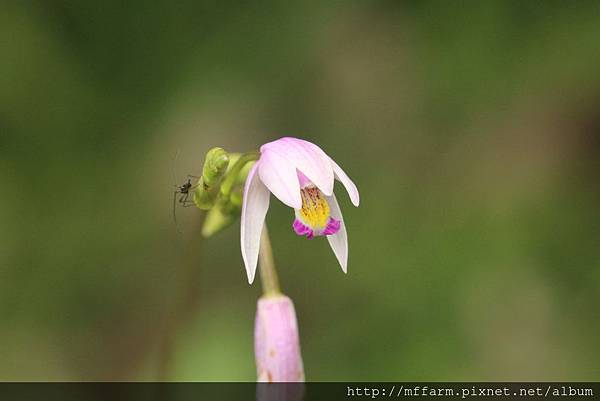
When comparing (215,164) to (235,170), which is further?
(235,170)

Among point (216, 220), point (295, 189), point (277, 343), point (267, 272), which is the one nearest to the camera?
point (295, 189)

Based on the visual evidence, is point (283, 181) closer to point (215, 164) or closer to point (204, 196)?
point (215, 164)

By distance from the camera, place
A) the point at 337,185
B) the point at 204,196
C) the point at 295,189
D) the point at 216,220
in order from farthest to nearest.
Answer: the point at 337,185, the point at 216,220, the point at 204,196, the point at 295,189

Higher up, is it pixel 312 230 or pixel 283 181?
pixel 283 181

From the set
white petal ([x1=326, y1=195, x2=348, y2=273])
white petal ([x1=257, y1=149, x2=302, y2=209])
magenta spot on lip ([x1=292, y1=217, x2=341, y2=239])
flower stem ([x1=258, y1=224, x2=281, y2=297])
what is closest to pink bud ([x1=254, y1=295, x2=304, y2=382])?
flower stem ([x1=258, y1=224, x2=281, y2=297])

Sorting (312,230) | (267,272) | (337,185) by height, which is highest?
(337,185)

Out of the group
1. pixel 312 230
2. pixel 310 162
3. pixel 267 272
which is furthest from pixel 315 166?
pixel 267 272

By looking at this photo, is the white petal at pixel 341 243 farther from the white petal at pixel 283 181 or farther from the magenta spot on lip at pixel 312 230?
the white petal at pixel 283 181

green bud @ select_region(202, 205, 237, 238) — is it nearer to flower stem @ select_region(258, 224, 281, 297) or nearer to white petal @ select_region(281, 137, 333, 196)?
flower stem @ select_region(258, 224, 281, 297)
